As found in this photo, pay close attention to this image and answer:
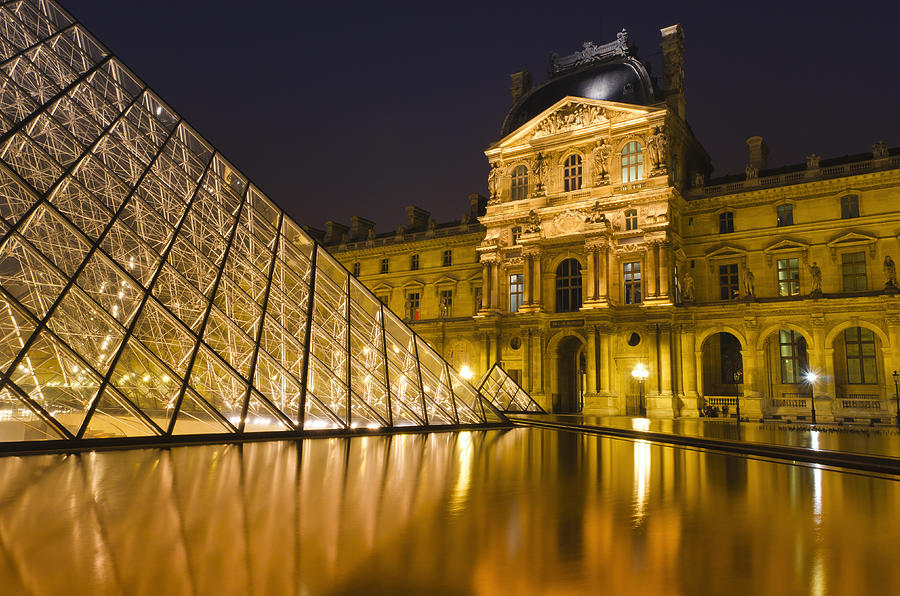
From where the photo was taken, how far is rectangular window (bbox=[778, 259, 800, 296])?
2991 centimetres

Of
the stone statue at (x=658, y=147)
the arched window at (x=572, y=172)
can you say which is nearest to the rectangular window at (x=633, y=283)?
the stone statue at (x=658, y=147)

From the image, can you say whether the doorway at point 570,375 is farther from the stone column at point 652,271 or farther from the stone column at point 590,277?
the stone column at point 652,271

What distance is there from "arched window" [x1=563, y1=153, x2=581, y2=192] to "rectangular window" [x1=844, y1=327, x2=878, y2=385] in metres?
14.9

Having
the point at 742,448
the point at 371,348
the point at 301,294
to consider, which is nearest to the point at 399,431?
the point at 371,348

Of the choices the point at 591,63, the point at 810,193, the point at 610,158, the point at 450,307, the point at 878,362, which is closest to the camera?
the point at 878,362

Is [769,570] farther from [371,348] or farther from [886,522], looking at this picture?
[371,348]

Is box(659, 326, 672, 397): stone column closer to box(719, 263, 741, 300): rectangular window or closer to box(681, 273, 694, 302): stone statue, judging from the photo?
box(681, 273, 694, 302): stone statue

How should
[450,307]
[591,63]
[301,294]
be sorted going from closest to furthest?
[301,294] → [591,63] → [450,307]

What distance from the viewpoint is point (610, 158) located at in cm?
3256

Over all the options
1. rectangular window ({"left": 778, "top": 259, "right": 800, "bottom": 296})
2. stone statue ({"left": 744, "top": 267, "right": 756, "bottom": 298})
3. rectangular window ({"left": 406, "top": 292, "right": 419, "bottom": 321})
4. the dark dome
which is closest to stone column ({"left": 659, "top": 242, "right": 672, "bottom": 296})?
stone statue ({"left": 744, "top": 267, "right": 756, "bottom": 298})

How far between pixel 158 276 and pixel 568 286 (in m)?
24.1

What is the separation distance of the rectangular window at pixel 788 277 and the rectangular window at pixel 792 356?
191 centimetres

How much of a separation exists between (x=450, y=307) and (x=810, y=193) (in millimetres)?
21087

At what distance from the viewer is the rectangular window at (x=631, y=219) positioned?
31547 millimetres
